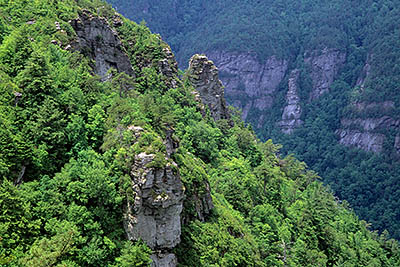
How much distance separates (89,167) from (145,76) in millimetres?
32203

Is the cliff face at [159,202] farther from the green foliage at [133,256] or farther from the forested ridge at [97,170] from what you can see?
the green foliage at [133,256]

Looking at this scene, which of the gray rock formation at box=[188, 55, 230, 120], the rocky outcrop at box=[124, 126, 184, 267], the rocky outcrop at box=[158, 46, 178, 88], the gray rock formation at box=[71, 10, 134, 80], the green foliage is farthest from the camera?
the gray rock formation at box=[188, 55, 230, 120]

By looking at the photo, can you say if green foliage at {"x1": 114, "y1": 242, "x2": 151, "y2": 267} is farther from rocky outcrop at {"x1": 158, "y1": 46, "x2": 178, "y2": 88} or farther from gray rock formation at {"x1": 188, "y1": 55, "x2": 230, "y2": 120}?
gray rock formation at {"x1": 188, "y1": 55, "x2": 230, "y2": 120}

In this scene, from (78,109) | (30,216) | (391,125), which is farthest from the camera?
(391,125)

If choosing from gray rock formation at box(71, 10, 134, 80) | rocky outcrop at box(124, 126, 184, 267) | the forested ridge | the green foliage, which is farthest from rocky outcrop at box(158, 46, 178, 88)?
the green foliage

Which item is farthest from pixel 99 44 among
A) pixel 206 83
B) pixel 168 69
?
pixel 206 83

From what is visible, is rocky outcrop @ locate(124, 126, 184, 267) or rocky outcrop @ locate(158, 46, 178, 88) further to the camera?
rocky outcrop @ locate(158, 46, 178, 88)

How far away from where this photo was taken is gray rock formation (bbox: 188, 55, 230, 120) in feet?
249

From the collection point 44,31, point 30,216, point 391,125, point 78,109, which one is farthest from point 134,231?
point 391,125

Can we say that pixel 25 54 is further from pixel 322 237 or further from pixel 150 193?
pixel 322 237

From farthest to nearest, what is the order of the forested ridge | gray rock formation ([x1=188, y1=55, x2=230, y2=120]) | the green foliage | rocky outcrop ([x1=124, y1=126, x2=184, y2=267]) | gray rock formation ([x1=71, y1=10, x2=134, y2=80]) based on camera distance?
gray rock formation ([x1=188, y1=55, x2=230, y2=120]) → gray rock formation ([x1=71, y1=10, x2=134, y2=80]) → rocky outcrop ([x1=124, y1=126, x2=184, y2=267]) → the forested ridge → the green foliage

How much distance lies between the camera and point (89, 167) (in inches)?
1206

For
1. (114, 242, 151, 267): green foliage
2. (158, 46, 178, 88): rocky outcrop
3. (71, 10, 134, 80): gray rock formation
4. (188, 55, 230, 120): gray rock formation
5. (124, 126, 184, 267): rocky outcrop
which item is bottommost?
(114, 242, 151, 267): green foliage

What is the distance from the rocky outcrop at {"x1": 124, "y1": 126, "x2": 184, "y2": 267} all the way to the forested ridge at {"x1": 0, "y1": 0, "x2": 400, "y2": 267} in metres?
0.27
